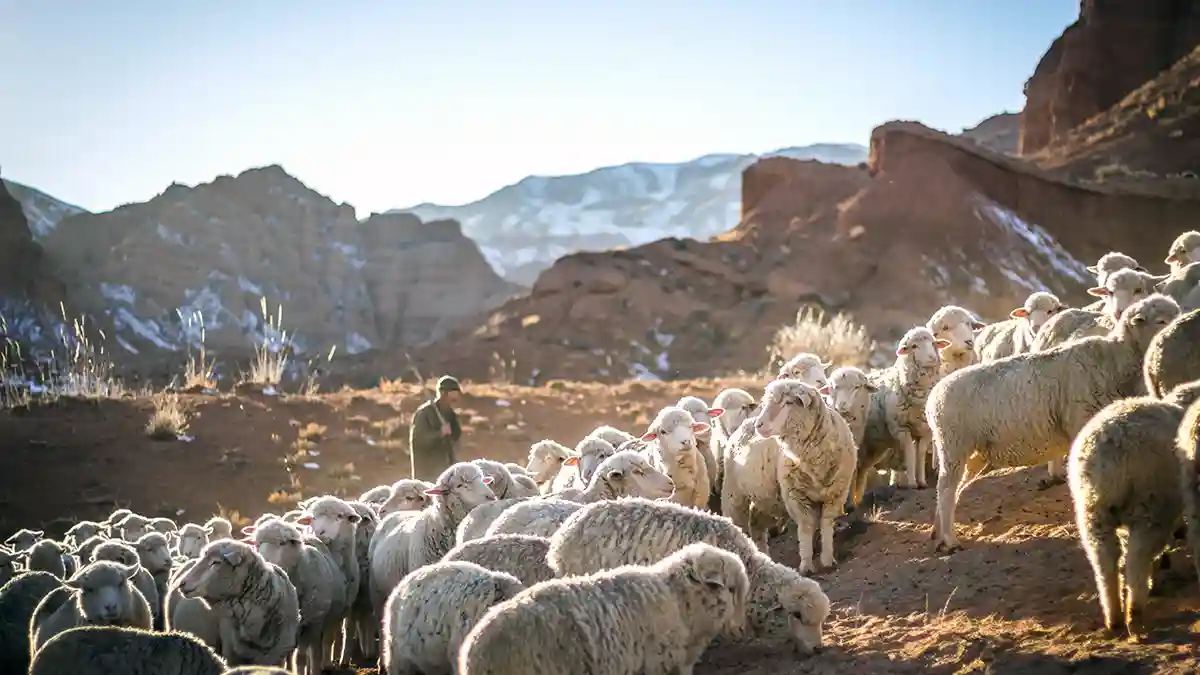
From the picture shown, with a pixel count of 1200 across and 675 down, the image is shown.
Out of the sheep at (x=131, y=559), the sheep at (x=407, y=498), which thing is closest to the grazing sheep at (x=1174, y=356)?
the sheep at (x=407, y=498)

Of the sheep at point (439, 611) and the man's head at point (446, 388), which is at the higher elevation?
the man's head at point (446, 388)

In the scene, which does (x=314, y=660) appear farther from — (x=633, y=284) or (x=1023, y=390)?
(x=633, y=284)

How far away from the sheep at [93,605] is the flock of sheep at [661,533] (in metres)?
0.01

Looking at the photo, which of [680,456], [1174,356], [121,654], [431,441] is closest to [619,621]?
[121,654]

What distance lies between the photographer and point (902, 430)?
10.3 m

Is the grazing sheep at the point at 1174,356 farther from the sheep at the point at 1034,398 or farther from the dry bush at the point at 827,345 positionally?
the dry bush at the point at 827,345

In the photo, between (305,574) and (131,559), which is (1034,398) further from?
(131,559)

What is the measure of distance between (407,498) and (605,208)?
327ft

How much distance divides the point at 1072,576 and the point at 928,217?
3093 cm

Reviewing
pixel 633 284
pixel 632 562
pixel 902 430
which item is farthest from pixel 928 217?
pixel 632 562

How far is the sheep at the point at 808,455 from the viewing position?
826 cm

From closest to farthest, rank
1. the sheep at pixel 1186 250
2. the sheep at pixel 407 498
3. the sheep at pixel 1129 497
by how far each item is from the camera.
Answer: the sheep at pixel 1129 497
the sheep at pixel 407 498
the sheep at pixel 1186 250

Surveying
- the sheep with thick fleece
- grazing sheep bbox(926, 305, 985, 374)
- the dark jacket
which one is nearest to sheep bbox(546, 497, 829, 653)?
the sheep with thick fleece

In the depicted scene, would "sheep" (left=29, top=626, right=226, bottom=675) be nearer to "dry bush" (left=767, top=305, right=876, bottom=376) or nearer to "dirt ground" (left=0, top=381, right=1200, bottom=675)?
"dirt ground" (left=0, top=381, right=1200, bottom=675)
